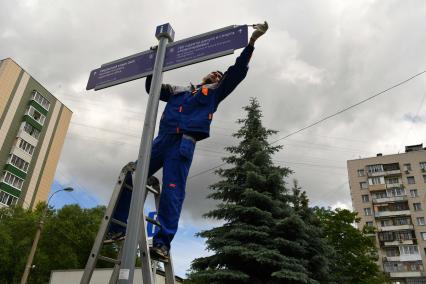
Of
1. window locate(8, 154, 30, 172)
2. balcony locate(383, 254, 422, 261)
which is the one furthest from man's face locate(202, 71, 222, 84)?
balcony locate(383, 254, 422, 261)

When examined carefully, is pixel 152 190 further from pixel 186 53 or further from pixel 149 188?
pixel 186 53

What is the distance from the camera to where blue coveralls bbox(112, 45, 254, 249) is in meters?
3.76

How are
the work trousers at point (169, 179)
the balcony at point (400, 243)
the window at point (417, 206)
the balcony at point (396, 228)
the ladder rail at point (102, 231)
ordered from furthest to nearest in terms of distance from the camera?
the window at point (417, 206)
the balcony at point (396, 228)
the balcony at point (400, 243)
the work trousers at point (169, 179)
the ladder rail at point (102, 231)

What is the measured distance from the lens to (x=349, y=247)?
1014 inches

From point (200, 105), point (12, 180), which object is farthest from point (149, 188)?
point (12, 180)

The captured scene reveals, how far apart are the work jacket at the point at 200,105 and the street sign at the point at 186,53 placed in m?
0.27

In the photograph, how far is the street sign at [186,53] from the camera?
378 centimetres

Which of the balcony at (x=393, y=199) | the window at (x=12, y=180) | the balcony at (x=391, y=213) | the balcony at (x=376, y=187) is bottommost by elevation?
the window at (x=12, y=180)

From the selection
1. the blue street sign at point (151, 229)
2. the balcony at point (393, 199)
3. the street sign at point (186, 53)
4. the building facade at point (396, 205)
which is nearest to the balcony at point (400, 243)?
the building facade at point (396, 205)

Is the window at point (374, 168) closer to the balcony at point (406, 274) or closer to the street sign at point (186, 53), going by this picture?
the balcony at point (406, 274)

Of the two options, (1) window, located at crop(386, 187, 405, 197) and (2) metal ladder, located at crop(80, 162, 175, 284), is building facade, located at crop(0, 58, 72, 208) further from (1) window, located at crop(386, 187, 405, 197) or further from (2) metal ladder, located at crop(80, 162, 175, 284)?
(1) window, located at crop(386, 187, 405, 197)

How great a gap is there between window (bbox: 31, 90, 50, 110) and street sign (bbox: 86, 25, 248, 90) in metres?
43.8

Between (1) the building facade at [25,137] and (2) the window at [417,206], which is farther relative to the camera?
(2) the window at [417,206]

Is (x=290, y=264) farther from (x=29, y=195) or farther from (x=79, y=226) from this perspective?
(x=29, y=195)
